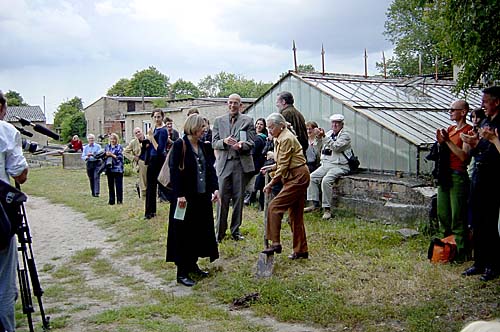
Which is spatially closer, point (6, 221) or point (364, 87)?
point (6, 221)

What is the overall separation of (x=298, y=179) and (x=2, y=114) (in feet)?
11.9

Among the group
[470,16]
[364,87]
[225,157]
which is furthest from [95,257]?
[364,87]

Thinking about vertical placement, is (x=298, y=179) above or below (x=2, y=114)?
below

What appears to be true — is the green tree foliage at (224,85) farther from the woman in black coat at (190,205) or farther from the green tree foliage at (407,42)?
the woman in black coat at (190,205)

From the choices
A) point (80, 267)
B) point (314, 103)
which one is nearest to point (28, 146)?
point (80, 267)

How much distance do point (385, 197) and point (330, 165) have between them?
4.37 feet

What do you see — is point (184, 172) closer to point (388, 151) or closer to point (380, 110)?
point (388, 151)

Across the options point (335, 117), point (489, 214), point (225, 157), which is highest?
point (335, 117)

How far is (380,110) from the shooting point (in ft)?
37.8

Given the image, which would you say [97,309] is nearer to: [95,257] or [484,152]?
[95,257]

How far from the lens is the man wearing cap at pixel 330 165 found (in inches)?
396

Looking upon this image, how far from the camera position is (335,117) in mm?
10109

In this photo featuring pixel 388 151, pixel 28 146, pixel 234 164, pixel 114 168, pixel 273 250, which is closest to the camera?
pixel 28 146

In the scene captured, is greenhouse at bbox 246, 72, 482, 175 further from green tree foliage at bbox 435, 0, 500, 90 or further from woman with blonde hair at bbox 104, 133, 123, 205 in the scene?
woman with blonde hair at bbox 104, 133, 123, 205
